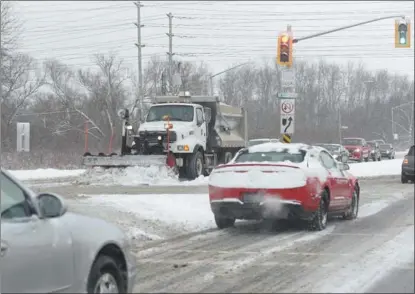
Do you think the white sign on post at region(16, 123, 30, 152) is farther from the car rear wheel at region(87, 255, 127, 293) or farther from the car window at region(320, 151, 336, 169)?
the car rear wheel at region(87, 255, 127, 293)

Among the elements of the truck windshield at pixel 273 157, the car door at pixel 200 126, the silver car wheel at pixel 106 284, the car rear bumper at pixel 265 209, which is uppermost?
the car door at pixel 200 126

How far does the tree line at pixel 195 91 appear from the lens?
28125 mm

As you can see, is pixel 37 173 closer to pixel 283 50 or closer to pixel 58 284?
pixel 283 50

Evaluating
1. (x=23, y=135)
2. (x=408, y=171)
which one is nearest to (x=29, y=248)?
(x=408, y=171)

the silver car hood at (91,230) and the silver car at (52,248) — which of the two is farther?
the silver car hood at (91,230)

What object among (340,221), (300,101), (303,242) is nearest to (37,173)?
(300,101)

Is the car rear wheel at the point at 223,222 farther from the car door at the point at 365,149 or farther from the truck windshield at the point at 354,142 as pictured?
the car door at the point at 365,149

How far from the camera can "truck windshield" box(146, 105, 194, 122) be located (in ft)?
77.0

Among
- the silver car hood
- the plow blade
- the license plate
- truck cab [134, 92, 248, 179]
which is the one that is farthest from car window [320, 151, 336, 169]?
truck cab [134, 92, 248, 179]

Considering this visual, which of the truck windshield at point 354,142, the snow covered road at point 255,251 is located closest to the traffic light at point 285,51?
the snow covered road at point 255,251

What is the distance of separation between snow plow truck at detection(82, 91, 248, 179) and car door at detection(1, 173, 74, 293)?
17.5m

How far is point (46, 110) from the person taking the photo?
64125 millimetres

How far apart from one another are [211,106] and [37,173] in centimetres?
965

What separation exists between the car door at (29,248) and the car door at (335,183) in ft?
26.0
